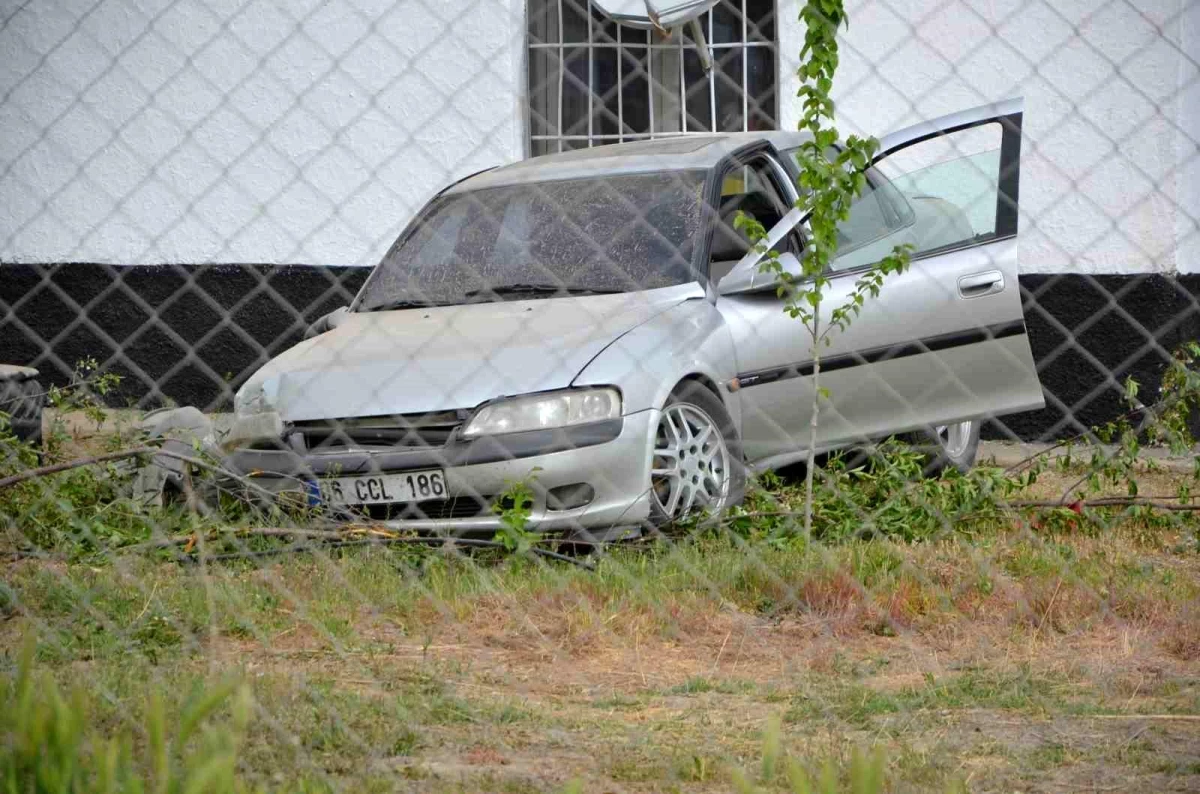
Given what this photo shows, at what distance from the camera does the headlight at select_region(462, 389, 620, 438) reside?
4977 mm

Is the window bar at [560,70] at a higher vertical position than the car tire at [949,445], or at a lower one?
higher

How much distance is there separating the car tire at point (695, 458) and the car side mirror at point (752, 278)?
395mm

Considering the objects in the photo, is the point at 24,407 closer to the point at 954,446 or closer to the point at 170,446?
the point at 170,446

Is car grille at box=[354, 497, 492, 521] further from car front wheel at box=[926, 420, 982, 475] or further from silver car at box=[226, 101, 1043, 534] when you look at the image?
car front wheel at box=[926, 420, 982, 475]

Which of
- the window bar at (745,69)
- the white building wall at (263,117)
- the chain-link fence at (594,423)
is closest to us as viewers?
the chain-link fence at (594,423)

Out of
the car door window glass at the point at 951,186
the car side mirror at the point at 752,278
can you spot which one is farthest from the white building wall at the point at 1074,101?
the car side mirror at the point at 752,278

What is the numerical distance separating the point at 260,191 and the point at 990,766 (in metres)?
6.44

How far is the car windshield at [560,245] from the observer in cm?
569

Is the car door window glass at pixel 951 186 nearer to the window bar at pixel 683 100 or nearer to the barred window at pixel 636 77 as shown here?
the barred window at pixel 636 77

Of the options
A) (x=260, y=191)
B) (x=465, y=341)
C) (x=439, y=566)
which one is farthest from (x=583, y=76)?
(x=439, y=566)

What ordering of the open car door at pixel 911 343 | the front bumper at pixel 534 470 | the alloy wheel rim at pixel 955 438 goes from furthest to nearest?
the alloy wheel rim at pixel 955 438 < the open car door at pixel 911 343 < the front bumper at pixel 534 470

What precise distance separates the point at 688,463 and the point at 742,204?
1.51 metres

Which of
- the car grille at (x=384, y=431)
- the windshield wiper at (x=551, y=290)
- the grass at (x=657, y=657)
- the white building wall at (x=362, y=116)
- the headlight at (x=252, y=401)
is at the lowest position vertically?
the grass at (x=657, y=657)

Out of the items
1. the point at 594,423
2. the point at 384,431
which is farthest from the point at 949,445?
the point at 384,431
